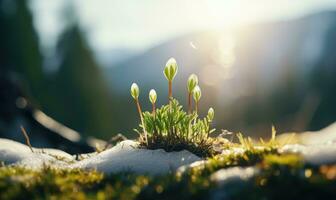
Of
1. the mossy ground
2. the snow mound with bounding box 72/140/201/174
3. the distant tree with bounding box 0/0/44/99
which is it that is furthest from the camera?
the distant tree with bounding box 0/0/44/99

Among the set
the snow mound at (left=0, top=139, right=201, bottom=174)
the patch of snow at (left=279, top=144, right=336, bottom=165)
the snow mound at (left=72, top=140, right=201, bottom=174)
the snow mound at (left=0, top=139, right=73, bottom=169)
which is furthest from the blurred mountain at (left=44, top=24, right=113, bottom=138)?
the patch of snow at (left=279, top=144, right=336, bottom=165)

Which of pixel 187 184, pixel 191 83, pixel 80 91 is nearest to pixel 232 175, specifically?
pixel 187 184

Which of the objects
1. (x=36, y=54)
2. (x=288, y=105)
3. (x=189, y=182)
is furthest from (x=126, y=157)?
(x=288, y=105)

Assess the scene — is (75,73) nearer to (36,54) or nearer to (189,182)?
(36,54)

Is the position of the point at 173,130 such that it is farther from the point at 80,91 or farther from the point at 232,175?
the point at 80,91

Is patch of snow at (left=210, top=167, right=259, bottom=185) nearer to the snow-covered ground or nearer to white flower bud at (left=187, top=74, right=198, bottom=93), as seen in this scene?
the snow-covered ground
